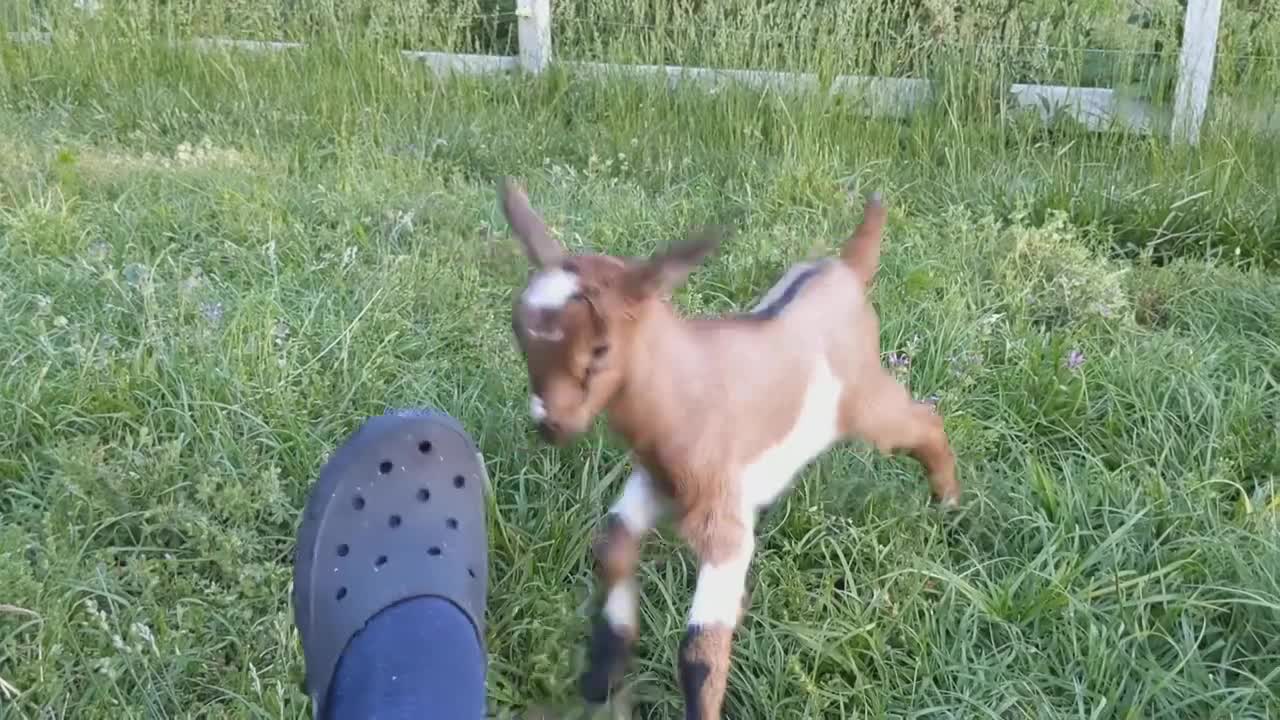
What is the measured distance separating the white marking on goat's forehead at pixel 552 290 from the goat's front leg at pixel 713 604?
34 cm

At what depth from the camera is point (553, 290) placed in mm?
1019

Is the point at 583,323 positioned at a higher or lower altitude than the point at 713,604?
higher

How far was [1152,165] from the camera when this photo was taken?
10.2ft

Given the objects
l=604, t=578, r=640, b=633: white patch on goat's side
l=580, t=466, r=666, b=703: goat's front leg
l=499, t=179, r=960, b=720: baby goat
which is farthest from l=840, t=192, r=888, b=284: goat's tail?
l=604, t=578, r=640, b=633: white patch on goat's side

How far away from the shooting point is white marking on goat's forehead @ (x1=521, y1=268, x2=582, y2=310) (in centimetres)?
101

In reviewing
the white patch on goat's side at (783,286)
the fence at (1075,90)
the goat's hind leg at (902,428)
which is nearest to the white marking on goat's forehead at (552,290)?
the white patch on goat's side at (783,286)

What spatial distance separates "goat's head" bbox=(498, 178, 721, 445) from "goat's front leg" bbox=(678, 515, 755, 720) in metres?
0.24

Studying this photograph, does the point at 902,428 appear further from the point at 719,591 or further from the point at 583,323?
the point at 583,323

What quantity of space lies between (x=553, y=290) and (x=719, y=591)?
0.44m

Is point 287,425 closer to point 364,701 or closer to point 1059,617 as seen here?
point 364,701

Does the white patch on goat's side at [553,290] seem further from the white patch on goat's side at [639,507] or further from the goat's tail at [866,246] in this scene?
the goat's tail at [866,246]

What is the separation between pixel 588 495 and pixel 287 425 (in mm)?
561

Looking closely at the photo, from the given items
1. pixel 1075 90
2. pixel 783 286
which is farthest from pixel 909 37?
pixel 783 286

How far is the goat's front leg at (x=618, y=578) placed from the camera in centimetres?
128
